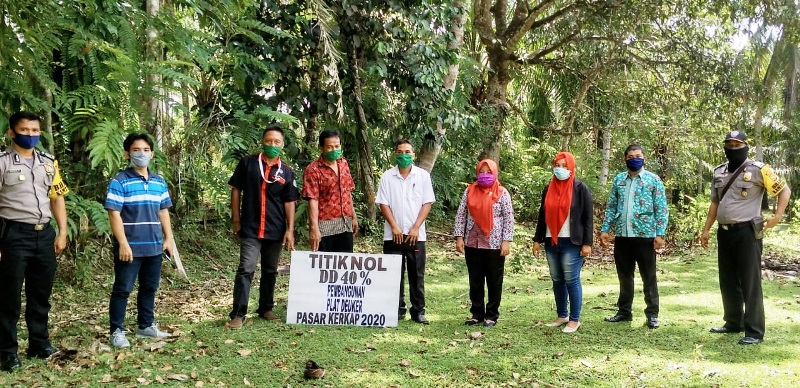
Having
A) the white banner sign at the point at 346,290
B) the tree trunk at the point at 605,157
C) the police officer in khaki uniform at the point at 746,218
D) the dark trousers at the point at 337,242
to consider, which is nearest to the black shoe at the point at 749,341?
the police officer in khaki uniform at the point at 746,218

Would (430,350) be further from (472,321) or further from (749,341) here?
(749,341)

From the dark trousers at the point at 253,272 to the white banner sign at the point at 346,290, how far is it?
31cm

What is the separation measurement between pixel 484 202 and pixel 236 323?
2646 millimetres

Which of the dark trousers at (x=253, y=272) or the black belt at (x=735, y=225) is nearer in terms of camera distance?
the black belt at (x=735, y=225)

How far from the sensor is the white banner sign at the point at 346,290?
5.99 meters

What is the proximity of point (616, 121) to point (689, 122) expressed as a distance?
5.63 feet

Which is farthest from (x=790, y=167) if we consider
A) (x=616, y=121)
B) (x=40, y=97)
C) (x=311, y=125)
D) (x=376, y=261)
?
(x=40, y=97)

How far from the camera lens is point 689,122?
43.8ft

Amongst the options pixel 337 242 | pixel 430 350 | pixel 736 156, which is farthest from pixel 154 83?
pixel 736 156

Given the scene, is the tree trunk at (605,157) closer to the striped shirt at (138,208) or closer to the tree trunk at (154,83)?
the tree trunk at (154,83)

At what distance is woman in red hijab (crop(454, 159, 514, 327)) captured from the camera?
234 inches

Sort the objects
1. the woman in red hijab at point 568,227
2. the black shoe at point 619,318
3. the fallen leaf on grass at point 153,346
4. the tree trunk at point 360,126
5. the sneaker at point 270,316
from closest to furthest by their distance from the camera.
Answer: the fallen leaf on grass at point 153,346 < the woman in red hijab at point 568,227 < the sneaker at point 270,316 < the black shoe at point 619,318 < the tree trunk at point 360,126

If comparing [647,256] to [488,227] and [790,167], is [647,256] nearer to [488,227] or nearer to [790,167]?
[488,227]

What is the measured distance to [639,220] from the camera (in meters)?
6.07
